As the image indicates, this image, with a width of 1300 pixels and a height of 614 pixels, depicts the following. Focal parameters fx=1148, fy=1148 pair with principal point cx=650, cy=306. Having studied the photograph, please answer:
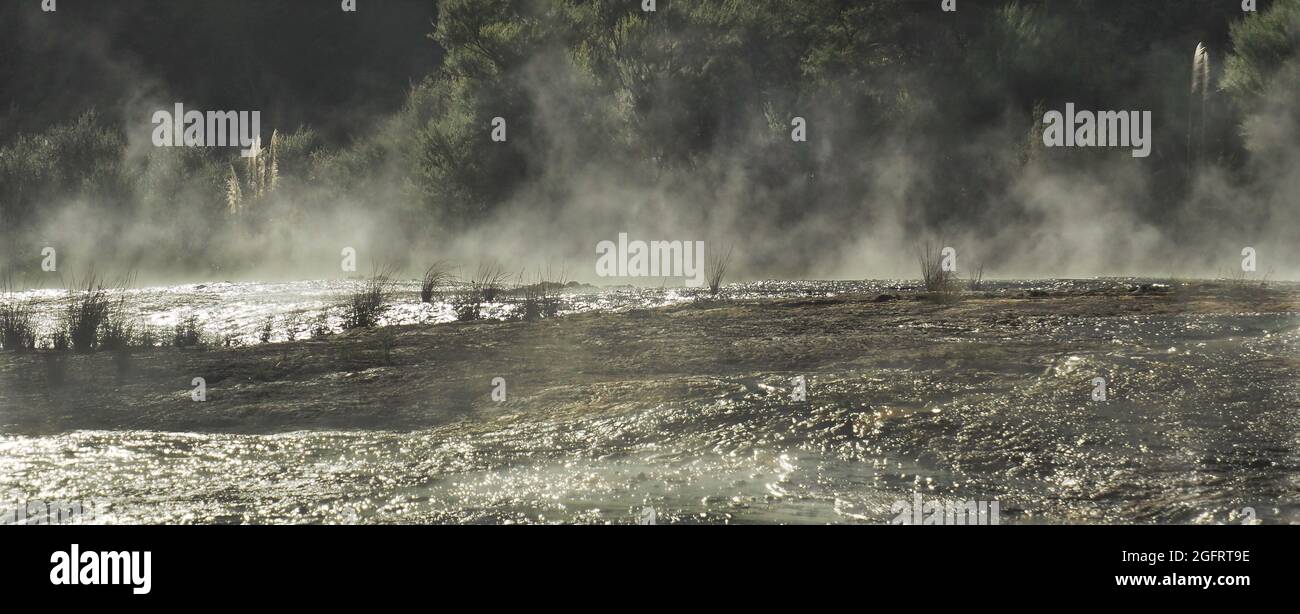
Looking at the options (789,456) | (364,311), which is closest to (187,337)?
(364,311)

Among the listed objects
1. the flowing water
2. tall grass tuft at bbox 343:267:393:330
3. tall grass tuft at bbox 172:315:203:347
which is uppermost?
tall grass tuft at bbox 343:267:393:330

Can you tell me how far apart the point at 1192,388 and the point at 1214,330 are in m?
2.25

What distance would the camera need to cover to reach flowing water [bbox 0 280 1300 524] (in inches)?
167

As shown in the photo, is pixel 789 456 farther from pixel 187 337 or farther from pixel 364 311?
pixel 364 311

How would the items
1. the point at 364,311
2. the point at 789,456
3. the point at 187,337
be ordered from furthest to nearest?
the point at 364,311 → the point at 187,337 → the point at 789,456

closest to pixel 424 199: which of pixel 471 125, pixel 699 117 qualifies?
pixel 471 125

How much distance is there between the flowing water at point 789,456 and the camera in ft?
13.9

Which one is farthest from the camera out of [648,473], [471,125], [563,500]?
[471,125]

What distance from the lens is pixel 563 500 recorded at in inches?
173

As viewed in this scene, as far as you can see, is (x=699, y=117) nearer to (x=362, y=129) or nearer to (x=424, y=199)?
(x=424, y=199)

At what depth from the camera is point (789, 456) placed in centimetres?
506

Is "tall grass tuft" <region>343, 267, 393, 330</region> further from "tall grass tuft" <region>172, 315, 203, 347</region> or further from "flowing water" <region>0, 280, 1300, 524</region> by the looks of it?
"flowing water" <region>0, 280, 1300, 524</region>

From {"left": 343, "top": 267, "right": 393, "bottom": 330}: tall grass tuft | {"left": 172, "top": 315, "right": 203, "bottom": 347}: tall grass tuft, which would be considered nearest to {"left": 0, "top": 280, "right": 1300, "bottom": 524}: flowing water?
{"left": 172, "top": 315, "right": 203, "bottom": 347}: tall grass tuft

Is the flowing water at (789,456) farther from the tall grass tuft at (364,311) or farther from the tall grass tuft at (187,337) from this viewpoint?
the tall grass tuft at (364,311)
